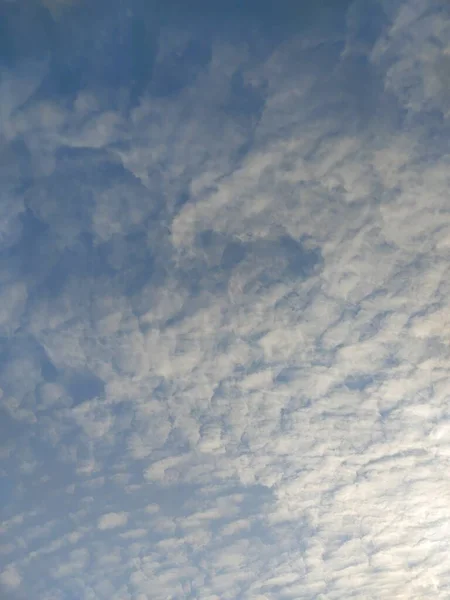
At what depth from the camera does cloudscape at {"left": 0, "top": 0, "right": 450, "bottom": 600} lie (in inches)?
236

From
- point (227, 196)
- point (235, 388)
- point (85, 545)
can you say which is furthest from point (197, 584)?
point (227, 196)

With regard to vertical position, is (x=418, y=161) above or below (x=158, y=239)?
below

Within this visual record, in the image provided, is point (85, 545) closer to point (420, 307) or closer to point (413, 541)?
point (413, 541)

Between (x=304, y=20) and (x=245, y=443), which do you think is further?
(x=245, y=443)

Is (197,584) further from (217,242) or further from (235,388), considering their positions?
(217,242)

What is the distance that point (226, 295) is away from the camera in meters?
7.72

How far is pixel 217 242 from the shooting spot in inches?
285

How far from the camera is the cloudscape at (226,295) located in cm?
598

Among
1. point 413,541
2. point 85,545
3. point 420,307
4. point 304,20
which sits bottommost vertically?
point 413,541

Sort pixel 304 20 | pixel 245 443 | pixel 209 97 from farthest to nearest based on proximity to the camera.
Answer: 1. pixel 245 443
2. pixel 209 97
3. pixel 304 20

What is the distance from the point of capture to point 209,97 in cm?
626

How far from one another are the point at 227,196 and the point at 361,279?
7.38 feet

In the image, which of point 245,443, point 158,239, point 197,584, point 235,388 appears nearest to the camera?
point 158,239

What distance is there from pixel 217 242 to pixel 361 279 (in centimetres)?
210
